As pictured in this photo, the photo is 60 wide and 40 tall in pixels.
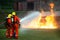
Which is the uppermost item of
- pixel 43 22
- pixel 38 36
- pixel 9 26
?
pixel 9 26

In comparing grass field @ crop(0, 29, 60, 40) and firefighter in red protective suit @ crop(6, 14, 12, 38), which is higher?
firefighter in red protective suit @ crop(6, 14, 12, 38)

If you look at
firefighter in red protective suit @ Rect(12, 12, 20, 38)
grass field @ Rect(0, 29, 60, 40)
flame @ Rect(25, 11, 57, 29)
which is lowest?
grass field @ Rect(0, 29, 60, 40)

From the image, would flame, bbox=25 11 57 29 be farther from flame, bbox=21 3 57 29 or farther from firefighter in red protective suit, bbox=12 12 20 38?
firefighter in red protective suit, bbox=12 12 20 38

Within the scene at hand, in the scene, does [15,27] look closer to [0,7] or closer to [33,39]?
[33,39]

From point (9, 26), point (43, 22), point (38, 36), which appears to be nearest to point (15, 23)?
point (9, 26)

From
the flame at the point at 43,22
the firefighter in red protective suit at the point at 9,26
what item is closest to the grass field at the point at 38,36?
the firefighter in red protective suit at the point at 9,26

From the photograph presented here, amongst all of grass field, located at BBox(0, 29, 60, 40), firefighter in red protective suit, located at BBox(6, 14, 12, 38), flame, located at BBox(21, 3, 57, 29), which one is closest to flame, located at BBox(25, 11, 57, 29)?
flame, located at BBox(21, 3, 57, 29)

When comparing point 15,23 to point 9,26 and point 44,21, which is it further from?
point 44,21

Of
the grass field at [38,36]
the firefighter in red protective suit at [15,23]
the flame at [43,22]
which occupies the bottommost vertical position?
the grass field at [38,36]

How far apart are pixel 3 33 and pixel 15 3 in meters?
1.66

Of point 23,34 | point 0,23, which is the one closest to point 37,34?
point 23,34

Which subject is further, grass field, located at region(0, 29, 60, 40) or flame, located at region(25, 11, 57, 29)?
flame, located at region(25, 11, 57, 29)

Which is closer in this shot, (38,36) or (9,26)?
(9,26)

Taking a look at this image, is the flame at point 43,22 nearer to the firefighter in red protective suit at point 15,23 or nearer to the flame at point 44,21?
the flame at point 44,21
